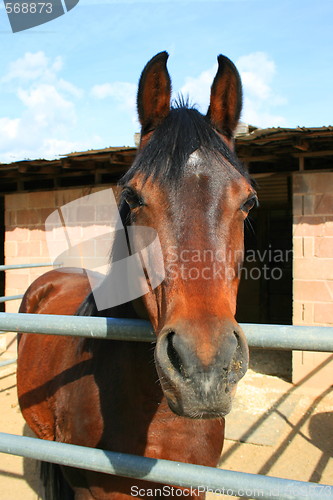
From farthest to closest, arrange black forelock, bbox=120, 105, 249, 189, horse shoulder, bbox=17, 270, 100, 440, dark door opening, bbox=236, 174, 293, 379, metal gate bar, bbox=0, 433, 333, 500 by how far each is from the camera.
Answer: dark door opening, bbox=236, 174, 293, 379
horse shoulder, bbox=17, 270, 100, 440
black forelock, bbox=120, 105, 249, 189
metal gate bar, bbox=0, 433, 333, 500

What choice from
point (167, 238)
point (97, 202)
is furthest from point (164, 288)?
point (97, 202)

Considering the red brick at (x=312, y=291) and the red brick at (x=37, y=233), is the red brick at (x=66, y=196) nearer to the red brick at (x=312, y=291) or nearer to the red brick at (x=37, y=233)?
the red brick at (x=37, y=233)

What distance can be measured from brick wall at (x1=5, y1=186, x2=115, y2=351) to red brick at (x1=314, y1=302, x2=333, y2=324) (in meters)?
4.43

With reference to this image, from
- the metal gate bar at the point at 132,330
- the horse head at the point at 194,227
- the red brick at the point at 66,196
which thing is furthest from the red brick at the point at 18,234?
the metal gate bar at the point at 132,330

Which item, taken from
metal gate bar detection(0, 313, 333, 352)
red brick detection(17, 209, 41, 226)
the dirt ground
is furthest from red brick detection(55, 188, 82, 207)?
metal gate bar detection(0, 313, 333, 352)

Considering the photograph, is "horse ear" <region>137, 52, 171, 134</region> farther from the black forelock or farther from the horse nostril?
the horse nostril

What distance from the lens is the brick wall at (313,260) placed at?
5.10 metres

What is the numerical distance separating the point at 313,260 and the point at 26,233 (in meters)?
5.17

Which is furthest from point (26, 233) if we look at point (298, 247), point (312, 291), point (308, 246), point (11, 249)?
point (312, 291)

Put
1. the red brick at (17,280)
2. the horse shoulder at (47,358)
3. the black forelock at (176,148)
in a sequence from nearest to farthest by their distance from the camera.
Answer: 1. the black forelock at (176,148)
2. the horse shoulder at (47,358)
3. the red brick at (17,280)

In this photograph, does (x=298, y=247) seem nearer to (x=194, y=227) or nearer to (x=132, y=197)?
(x=132, y=197)

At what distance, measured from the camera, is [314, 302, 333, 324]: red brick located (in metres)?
5.09

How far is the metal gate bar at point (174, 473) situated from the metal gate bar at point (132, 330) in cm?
34

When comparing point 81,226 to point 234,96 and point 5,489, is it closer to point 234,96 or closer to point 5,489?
point 5,489
